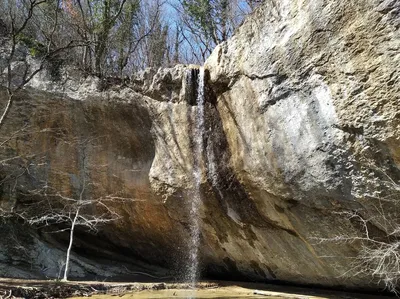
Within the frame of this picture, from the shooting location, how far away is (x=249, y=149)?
8562 millimetres

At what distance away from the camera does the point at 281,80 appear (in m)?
7.59

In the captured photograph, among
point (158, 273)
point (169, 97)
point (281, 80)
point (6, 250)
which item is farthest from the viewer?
point (158, 273)

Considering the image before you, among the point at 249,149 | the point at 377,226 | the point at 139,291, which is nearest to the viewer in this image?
the point at 377,226

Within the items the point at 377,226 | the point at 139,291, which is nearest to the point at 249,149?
the point at 377,226

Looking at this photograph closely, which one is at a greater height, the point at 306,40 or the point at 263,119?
the point at 306,40

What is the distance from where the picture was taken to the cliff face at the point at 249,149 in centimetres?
649

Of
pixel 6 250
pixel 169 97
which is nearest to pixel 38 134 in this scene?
pixel 6 250

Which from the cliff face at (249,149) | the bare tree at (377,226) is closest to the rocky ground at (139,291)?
the cliff face at (249,149)

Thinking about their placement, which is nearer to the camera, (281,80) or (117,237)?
(281,80)

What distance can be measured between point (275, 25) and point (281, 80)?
109 cm

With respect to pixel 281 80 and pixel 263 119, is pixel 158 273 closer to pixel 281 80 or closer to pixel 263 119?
pixel 263 119

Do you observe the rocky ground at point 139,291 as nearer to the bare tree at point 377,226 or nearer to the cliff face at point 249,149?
the cliff face at point 249,149

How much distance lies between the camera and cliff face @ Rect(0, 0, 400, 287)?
21.3 feet

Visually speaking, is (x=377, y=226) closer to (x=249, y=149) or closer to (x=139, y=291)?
(x=249, y=149)
